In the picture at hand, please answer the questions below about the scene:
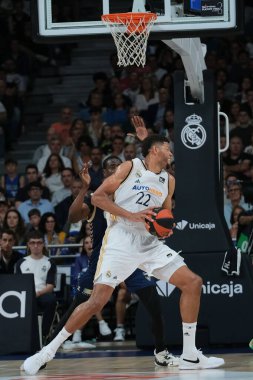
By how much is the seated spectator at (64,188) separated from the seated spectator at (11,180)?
842 millimetres

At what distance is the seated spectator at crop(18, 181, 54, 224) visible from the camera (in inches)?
669

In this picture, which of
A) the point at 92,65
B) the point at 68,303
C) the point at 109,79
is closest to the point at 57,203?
Answer: the point at 68,303

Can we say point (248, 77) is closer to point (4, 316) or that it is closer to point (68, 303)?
point (68, 303)

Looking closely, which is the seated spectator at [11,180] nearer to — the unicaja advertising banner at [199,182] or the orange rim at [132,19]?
the unicaja advertising banner at [199,182]

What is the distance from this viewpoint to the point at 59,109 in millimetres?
22000

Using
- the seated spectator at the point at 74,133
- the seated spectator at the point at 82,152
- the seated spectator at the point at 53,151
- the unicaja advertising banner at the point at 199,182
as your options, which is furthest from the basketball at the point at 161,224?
the seated spectator at the point at 74,133

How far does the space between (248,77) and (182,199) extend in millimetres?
7405

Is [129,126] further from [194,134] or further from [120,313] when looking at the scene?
[194,134]

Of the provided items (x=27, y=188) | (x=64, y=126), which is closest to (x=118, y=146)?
(x=27, y=188)

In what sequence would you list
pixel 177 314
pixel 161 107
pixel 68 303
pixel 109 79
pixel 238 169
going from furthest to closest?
pixel 109 79 → pixel 161 107 → pixel 238 169 → pixel 68 303 → pixel 177 314

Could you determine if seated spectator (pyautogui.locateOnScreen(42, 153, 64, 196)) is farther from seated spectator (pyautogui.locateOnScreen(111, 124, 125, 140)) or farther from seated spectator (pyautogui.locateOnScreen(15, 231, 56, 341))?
seated spectator (pyautogui.locateOnScreen(15, 231, 56, 341))

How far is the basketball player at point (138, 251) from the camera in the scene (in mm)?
10133

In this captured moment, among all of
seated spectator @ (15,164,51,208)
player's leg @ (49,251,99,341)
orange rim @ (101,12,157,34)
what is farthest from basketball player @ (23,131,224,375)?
seated spectator @ (15,164,51,208)

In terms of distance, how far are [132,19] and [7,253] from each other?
4858mm
